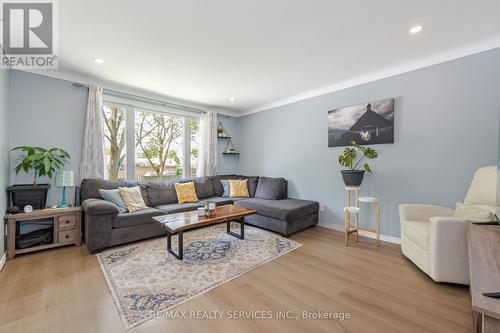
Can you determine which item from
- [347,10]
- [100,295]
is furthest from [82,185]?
[347,10]

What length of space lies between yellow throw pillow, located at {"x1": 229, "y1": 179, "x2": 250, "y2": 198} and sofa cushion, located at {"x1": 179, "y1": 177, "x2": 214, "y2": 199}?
0.43 m

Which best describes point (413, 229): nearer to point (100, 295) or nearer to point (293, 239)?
point (293, 239)

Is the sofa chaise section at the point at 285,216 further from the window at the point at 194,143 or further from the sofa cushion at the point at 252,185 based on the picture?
the window at the point at 194,143

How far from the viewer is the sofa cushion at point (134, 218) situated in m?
2.80

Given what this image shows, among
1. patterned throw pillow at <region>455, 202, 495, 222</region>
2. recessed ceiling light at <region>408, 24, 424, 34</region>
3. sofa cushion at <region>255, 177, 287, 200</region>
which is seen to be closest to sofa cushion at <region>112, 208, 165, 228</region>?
sofa cushion at <region>255, 177, 287, 200</region>

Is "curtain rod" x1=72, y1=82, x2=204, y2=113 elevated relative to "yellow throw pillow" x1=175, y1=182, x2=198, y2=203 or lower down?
elevated

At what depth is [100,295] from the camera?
1813 mm

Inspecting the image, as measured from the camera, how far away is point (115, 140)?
150 inches

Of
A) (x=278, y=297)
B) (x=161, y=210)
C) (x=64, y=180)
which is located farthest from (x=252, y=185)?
(x=64, y=180)

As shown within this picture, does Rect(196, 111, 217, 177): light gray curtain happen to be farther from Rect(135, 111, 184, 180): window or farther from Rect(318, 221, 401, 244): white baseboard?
Rect(318, 221, 401, 244): white baseboard

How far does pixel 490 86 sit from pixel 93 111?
5.28 metres

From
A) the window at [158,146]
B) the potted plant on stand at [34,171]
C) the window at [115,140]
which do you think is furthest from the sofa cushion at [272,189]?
the potted plant on stand at [34,171]

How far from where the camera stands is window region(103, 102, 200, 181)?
3789 mm

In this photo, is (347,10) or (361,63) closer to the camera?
(347,10)
